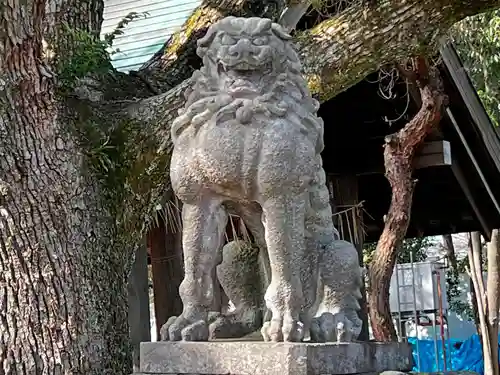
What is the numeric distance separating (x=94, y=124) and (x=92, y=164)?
8.3 inches

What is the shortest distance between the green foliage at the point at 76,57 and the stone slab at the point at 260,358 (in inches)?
68.8

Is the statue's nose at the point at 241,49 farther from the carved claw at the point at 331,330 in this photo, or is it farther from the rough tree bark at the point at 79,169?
the rough tree bark at the point at 79,169

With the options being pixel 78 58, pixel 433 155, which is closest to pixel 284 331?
pixel 78 58

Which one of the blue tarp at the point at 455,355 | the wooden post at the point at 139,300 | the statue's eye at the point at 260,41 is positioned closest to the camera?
the statue's eye at the point at 260,41

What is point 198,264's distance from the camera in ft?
8.97

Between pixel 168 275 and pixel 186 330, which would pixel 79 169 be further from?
pixel 168 275

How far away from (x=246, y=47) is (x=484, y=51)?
21.3ft

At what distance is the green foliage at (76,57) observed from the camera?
402 cm

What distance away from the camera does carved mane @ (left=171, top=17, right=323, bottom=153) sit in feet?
8.85

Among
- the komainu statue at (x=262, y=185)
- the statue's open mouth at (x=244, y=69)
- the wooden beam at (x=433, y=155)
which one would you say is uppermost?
the wooden beam at (x=433, y=155)

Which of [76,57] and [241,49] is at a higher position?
[76,57]

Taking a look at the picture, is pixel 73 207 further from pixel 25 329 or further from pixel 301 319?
pixel 301 319

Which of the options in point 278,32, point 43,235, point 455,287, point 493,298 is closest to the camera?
point 278,32

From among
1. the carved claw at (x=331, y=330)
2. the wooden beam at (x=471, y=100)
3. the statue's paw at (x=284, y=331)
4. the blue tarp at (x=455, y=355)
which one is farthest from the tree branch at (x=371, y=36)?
the blue tarp at (x=455, y=355)
